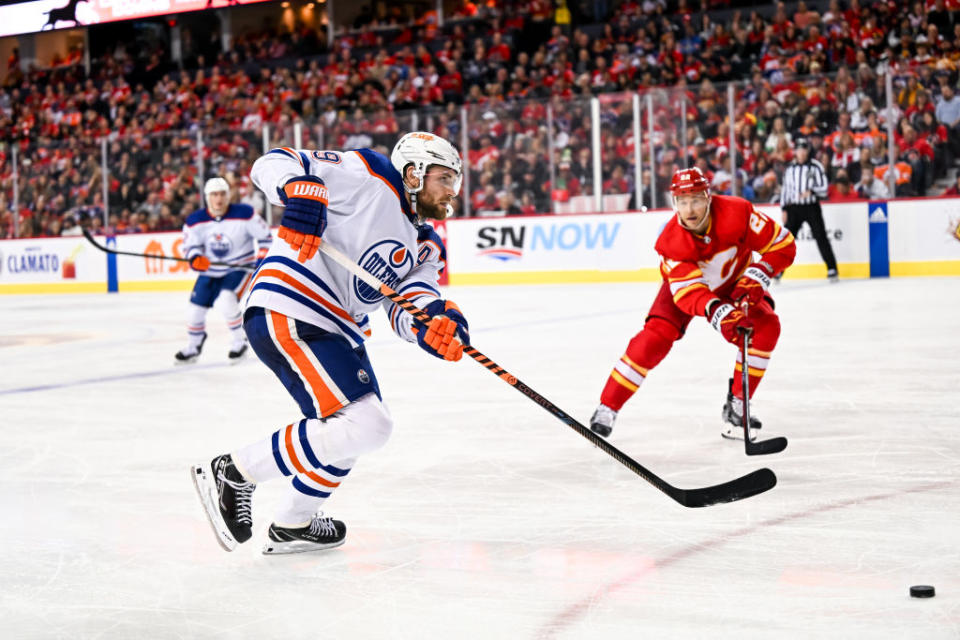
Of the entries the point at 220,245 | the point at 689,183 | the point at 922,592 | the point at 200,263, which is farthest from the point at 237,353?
the point at 922,592

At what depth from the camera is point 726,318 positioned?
3.89 meters

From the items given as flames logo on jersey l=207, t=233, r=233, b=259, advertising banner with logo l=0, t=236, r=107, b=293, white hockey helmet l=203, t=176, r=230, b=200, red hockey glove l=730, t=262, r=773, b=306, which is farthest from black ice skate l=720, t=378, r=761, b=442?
advertising banner with logo l=0, t=236, r=107, b=293

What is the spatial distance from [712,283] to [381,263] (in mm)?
1667

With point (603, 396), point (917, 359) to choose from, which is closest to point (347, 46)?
point (917, 359)

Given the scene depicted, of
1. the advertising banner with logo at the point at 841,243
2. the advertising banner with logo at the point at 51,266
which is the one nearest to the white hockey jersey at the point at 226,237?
the advertising banner with logo at the point at 841,243

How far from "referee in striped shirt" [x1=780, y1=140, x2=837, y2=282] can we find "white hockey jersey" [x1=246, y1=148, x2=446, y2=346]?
29.3 feet

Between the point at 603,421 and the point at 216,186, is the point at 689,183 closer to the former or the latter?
the point at 603,421

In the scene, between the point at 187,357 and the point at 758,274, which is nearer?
the point at 758,274

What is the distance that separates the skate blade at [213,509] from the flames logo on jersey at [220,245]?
4.63 m

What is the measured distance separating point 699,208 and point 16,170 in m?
12.9

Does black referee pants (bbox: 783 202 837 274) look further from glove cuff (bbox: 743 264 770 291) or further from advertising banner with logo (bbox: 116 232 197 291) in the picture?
glove cuff (bbox: 743 264 770 291)

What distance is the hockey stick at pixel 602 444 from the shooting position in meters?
2.75

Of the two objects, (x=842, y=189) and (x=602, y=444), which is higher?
(x=842, y=189)

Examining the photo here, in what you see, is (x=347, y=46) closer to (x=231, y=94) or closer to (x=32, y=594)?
(x=231, y=94)
